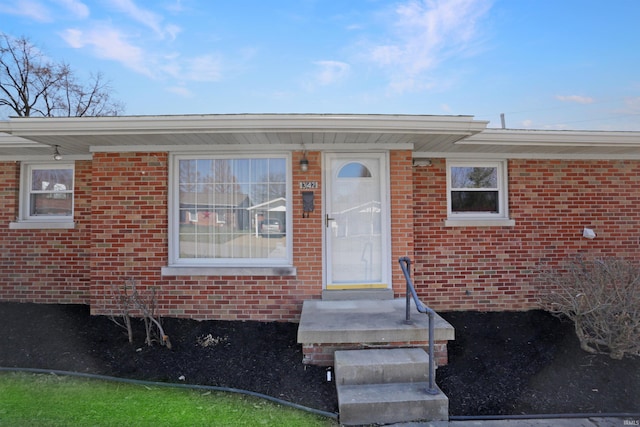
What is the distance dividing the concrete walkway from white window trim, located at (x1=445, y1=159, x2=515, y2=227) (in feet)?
10.7

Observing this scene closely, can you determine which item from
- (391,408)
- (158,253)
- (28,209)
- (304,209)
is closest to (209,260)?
(158,253)

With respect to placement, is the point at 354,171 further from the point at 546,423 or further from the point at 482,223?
the point at 546,423

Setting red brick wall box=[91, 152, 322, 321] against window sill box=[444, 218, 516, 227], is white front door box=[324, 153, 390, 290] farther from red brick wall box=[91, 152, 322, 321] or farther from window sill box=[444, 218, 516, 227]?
window sill box=[444, 218, 516, 227]

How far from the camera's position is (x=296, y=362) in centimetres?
392

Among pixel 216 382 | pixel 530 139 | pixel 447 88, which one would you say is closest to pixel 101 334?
pixel 216 382

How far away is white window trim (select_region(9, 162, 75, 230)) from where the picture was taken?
610 cm

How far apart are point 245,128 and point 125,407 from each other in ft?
10.6

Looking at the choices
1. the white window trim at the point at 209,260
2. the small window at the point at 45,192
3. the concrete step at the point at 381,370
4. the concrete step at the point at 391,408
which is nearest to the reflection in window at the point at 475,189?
the white window trim at the point at 209,260

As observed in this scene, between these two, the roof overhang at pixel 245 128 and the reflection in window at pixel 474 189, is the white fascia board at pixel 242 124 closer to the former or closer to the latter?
the roof overhang at pixel 245 128

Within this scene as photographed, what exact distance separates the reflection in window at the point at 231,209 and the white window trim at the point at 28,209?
244 centimetres

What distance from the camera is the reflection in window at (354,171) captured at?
5.30 meters

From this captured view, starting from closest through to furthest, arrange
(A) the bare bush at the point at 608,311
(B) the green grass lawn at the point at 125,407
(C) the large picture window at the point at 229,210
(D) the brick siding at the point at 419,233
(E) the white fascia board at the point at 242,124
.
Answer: (B) the green grass lawn at the point at 125,407, (A) the bare bush at the point at 608,311, (E) the white fascia board at the point at 242,124, (D) the brick siding at the point at 419,233, (C) the large picture window at the point at 229,210

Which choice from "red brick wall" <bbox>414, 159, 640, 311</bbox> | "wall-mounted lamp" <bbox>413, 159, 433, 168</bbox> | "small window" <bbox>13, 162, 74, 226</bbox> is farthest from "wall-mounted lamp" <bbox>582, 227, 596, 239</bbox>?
"small window" <bbox>13, 162, 74, 226</bbox>

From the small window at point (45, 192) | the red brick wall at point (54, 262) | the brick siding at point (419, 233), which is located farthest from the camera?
the small window at point (45, 192)
